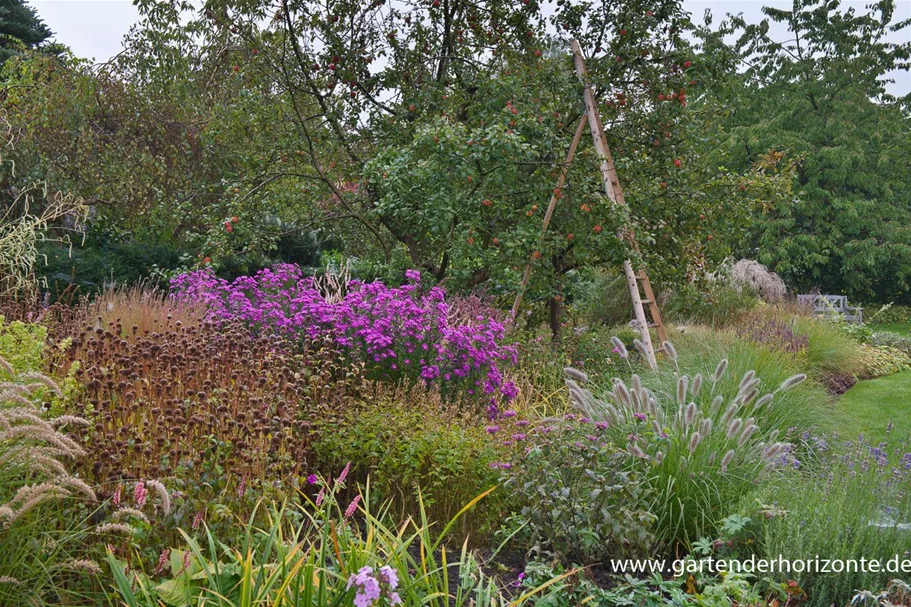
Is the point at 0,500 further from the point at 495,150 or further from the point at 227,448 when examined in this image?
the point at 495,150

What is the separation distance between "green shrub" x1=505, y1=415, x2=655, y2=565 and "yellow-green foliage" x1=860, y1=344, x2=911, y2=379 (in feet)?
26.2

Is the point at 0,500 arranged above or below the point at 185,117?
below

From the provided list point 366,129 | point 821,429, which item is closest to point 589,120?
point 366,129

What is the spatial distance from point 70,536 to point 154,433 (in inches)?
33.6

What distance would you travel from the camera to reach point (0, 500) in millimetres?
2420

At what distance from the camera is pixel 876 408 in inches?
311

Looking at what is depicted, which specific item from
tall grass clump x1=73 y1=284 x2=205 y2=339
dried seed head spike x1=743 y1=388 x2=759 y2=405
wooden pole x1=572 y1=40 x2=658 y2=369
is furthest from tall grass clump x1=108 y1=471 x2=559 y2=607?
wooden pole x1=572 y1=40 x2=658 y2=369

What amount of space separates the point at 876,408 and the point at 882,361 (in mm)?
3225

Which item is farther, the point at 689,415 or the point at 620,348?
the point at 620,348

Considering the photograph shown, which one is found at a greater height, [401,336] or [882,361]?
[401,336]

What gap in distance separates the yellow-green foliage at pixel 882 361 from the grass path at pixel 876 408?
19 centimetres

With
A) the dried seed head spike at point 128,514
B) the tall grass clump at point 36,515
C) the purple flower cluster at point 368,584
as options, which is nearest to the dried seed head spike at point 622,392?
the purple flower cluster at point 368,584

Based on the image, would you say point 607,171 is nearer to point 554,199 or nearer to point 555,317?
point 554,199

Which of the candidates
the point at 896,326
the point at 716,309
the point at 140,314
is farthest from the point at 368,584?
the point at 896,326
